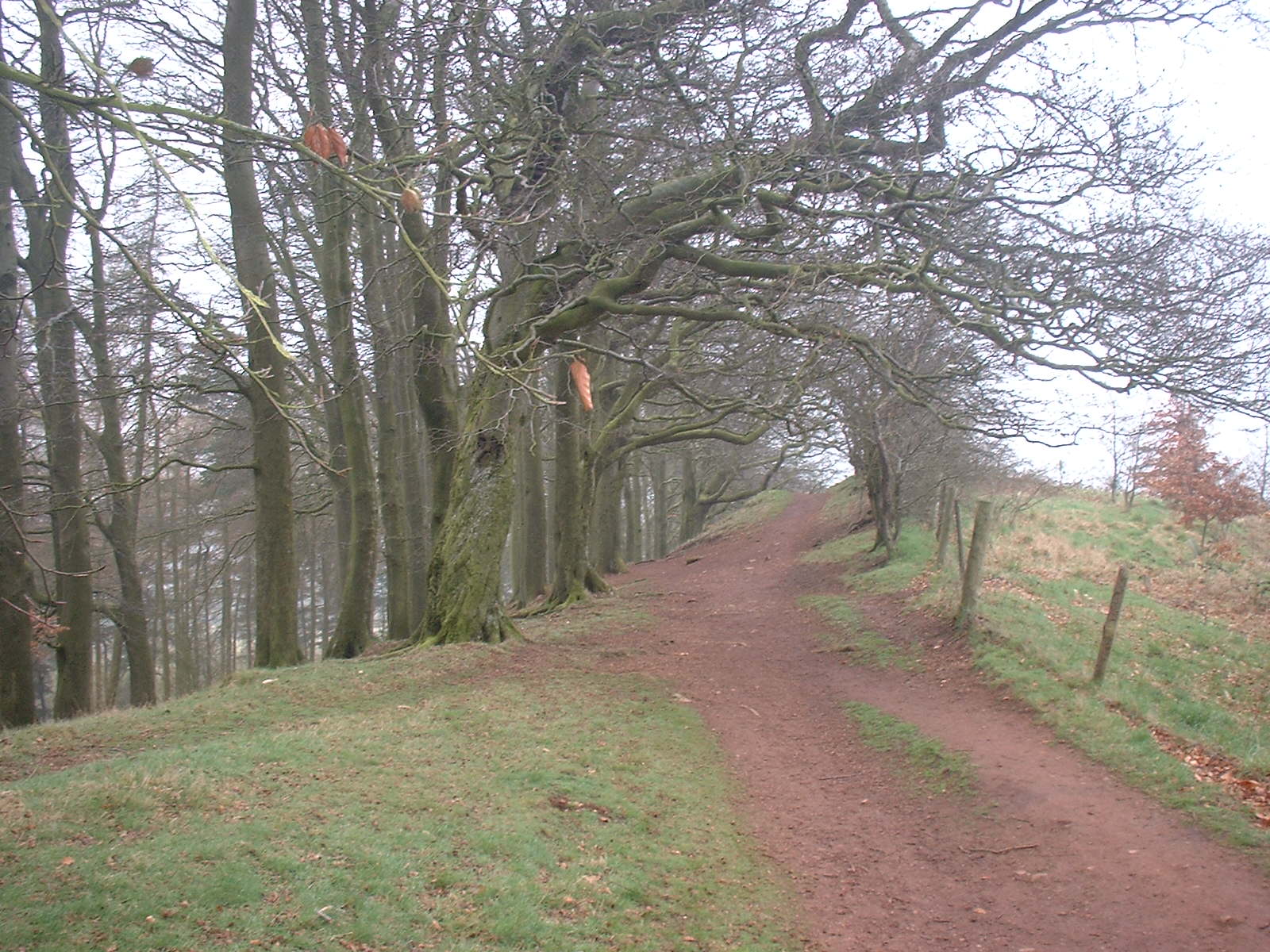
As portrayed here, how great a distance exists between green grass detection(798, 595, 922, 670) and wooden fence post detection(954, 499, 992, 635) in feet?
2.53

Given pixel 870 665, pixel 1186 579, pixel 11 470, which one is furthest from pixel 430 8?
pixel 1186 579

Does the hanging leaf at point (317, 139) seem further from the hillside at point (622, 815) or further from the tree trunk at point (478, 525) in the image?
the tree trunk at point (478, 525)

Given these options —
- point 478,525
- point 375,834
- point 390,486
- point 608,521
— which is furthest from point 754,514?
point 375,834

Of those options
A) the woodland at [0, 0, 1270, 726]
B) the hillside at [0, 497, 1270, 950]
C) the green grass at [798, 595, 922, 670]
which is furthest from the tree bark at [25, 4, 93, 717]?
the green grass at [798, 595, 922, 670]

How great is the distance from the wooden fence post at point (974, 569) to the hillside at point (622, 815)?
39 centimetres

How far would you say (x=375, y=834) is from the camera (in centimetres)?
543

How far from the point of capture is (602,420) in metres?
21.7

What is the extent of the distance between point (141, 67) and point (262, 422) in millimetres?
9023

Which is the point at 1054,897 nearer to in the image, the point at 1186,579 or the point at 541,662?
the point at 541,662

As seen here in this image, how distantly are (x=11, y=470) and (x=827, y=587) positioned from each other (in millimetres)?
13841

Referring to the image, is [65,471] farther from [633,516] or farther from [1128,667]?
[633,516]

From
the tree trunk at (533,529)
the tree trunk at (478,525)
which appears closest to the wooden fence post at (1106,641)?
the tree trunk at (478,525)

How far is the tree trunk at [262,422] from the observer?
11.6 m

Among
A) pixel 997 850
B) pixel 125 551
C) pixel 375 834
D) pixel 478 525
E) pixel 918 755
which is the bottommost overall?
pixel 997 850
